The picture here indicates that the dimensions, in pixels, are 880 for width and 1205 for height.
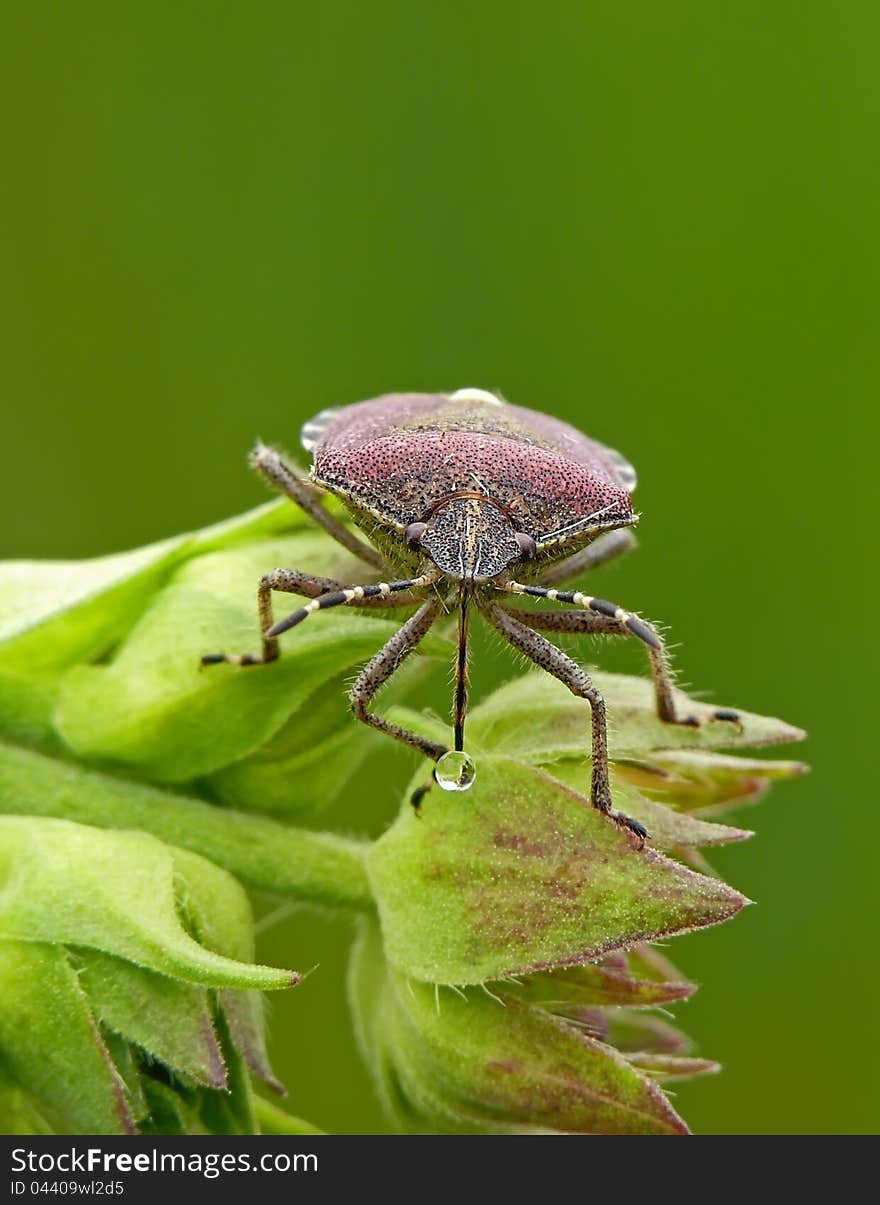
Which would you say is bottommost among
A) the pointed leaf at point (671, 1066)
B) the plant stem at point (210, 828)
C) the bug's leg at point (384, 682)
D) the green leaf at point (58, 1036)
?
the pointed leaf at point (671, 1066)

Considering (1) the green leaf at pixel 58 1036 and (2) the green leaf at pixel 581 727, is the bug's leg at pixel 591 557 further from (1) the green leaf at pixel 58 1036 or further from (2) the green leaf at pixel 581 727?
(1) the green leaf at pixel 58 1036

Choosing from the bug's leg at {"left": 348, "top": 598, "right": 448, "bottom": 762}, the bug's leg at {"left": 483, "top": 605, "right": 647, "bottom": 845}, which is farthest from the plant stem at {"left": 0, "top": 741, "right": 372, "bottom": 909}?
the bug's leg at {"left": 483, "top": 605, "right": 647, "bottom": 845}

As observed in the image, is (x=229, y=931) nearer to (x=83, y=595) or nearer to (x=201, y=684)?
(x=201, y=684)

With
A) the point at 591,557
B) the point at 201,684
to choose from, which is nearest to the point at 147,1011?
the point at 201,684

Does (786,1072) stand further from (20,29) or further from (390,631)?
(20,29)

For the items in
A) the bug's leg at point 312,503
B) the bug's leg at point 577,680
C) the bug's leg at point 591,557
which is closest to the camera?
the bug's leg at point 577,680

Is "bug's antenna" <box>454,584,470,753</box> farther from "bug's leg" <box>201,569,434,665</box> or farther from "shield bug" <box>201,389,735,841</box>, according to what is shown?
"bug's leg" <box>201,569,434,665</box>

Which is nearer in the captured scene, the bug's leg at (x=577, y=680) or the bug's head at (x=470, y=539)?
the bug's leg at (x=577, y=680)

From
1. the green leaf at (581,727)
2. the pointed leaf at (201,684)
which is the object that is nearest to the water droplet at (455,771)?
the green leaf at (581,727)
